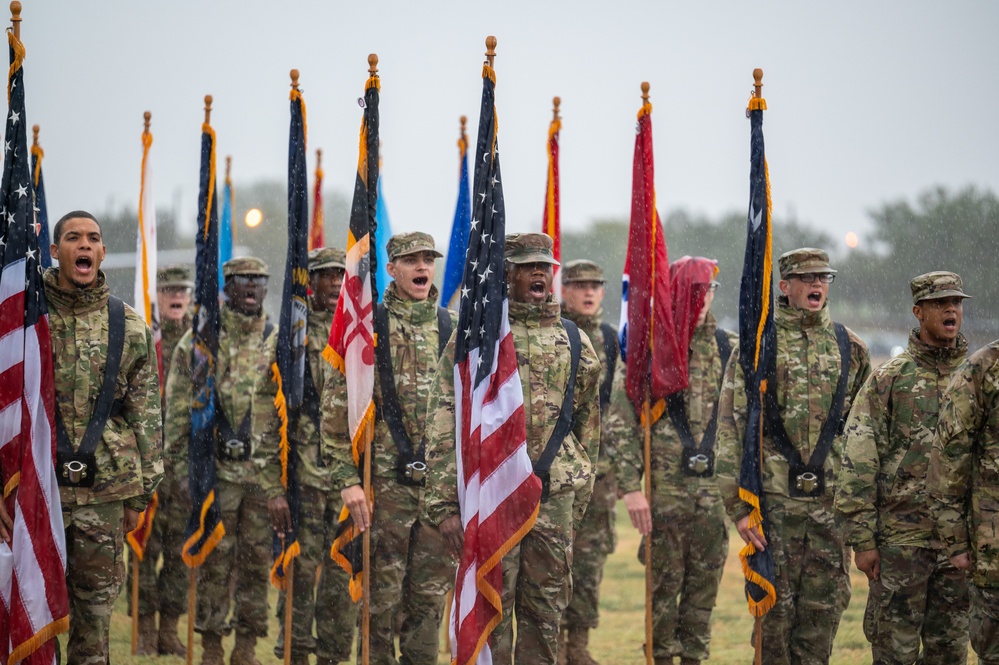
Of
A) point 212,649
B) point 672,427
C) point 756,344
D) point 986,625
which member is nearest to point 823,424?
point 756,344

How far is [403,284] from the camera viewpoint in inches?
277

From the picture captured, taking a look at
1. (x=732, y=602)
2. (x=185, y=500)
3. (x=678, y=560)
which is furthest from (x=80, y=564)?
(x=732, y=602)

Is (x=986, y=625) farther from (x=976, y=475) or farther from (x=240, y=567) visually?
(x=240, y=567)

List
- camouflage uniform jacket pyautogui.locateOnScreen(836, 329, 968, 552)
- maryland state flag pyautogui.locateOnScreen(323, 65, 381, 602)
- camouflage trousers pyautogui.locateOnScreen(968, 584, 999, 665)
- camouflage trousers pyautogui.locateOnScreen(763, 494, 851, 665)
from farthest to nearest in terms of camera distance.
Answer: camouflage trousers pyautogui.locateOnScreen(763, 494, 851, 665) < maryland state flag pyautogui.locateOnScreen(323, 65, 381, 602) < camouflage uniform jacket pyautogui.locateOnScreen(836, 329, 968, 552) < camouflage trousers pyautogui.locateOnScreen(968, 584, 999, 665)

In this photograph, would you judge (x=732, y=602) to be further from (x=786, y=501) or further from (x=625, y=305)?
(x=786, y=501)

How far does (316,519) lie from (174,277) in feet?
10.7

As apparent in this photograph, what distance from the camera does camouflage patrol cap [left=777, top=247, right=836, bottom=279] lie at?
6.87m

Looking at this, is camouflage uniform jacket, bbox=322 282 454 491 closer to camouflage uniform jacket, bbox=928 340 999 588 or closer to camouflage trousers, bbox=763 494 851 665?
camouflage trousers, bbox=763 494 851 665

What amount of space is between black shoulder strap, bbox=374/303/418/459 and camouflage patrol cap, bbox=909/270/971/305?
2970 millimetres

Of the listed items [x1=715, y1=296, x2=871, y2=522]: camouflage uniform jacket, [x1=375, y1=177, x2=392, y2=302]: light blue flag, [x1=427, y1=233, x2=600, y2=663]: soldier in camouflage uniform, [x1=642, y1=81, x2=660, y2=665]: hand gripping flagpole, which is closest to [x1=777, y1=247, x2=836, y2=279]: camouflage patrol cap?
[x1=715, y1=296, x2=871, y2=522]: camouflage uniform jacket

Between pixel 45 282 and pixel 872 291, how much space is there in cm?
3398

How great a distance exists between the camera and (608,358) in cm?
888

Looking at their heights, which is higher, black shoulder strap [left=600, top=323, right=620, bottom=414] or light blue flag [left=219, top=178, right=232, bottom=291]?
light blue flag [left=219, top=178, right=232, bottom=291]

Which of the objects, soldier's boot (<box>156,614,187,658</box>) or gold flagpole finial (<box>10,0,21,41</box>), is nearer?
gold flagpole finial (<box>10,0,21,41</box>)
